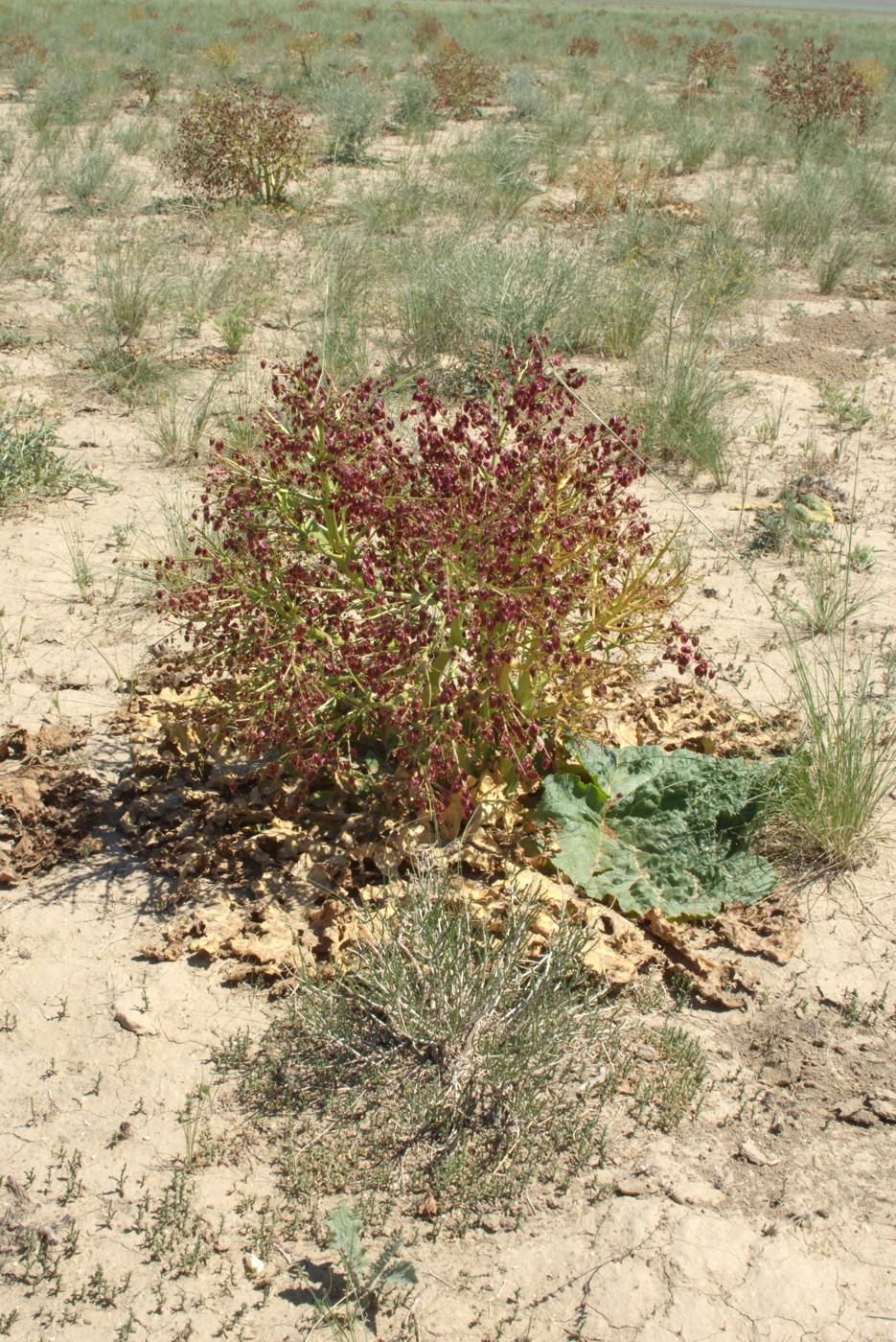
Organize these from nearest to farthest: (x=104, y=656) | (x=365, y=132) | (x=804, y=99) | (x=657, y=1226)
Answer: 1. (x=657, y=1226)
2. (x=104, y=656)
3. (x=365, y=132)
4. (x=804, y=99)

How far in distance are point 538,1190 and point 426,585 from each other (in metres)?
Result: 1.52

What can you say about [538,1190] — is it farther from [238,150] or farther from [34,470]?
[238,150]

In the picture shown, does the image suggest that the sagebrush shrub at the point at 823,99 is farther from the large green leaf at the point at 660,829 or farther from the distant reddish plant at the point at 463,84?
the large green leaf at the point at 660,829

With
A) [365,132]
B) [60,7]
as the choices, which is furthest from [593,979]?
[60,7]

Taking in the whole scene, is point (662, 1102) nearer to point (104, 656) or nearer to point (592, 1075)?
point (592, 1075)

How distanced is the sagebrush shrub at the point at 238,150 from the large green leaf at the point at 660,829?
7785 mm

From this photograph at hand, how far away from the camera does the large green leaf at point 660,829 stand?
3.15 metres

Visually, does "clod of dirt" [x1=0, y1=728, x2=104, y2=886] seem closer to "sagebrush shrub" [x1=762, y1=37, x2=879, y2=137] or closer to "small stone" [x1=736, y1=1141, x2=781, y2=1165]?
"small stone" [x1=736, y1=1141, x2=781, y2=1165]

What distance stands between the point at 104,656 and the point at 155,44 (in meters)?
18.3

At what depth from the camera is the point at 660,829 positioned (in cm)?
329

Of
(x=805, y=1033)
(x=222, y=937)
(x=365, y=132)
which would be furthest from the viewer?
(x=365, y=132)

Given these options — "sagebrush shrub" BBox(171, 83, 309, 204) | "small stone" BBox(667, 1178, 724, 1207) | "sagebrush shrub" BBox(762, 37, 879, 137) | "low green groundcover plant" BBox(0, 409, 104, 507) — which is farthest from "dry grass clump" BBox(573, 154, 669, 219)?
"small stone" BBox(667, 1178, 724, 1207)

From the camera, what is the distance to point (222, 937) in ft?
9.95

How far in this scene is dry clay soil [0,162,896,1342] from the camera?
2156 millimetres
